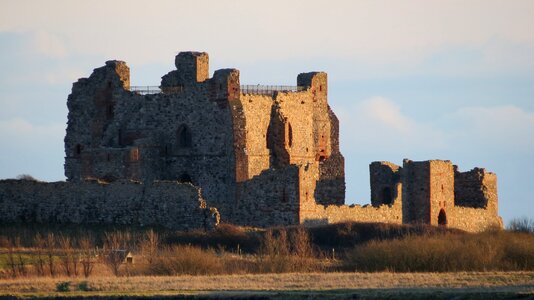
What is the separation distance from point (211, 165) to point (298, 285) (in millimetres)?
20641

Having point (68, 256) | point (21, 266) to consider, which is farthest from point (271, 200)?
point (21, 266)

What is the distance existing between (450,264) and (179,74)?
59.5 feet

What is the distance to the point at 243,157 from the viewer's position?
71562 millimetres

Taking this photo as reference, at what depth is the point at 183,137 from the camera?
73.3 metres

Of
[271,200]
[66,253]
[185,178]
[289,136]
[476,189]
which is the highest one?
[289,136]

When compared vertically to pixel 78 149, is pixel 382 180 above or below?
below

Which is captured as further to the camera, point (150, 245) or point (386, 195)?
point (386, 195)

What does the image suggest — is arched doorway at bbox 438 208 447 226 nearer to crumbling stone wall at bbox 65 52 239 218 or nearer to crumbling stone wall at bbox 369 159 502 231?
crumbling stone wall at bbox 369 159 502 231

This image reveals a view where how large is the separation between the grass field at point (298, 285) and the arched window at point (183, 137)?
17.7 metres

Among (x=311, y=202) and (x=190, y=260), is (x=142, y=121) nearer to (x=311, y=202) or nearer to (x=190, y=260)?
(x=311, y=202)

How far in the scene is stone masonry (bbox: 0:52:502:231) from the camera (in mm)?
67562

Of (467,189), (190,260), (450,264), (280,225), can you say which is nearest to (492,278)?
(450,264)

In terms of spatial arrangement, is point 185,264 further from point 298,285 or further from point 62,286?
point 298,285

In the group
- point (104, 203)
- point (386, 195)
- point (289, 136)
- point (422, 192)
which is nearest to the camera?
point (104, 203)
